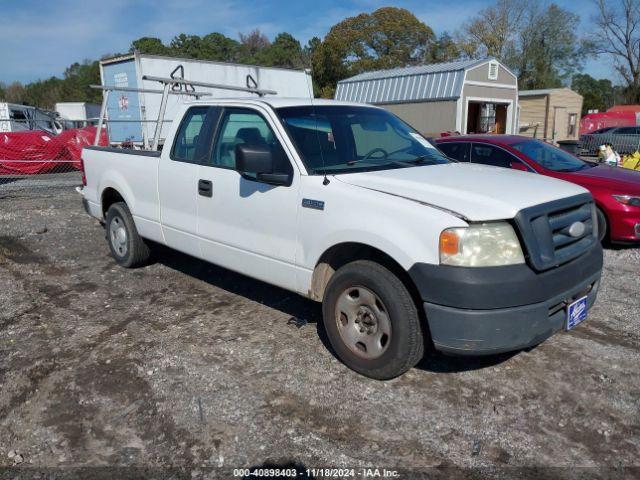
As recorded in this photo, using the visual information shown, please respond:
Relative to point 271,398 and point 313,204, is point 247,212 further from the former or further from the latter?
point 271,398

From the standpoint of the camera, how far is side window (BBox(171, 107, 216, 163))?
15.8ft

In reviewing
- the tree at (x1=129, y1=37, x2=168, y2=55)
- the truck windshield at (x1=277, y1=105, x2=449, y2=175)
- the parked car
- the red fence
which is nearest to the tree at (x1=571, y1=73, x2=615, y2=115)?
the parked car

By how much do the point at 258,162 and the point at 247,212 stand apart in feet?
1.96

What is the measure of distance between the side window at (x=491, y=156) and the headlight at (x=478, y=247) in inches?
186

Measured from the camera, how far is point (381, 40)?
2141 inches

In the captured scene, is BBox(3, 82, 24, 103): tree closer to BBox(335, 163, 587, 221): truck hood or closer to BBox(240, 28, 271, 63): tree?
BBox(240, 28, 271, 63): tree

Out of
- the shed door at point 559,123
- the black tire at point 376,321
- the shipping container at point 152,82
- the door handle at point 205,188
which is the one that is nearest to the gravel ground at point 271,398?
the black tire at point 376,321

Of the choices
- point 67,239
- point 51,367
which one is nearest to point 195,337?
point 51,367

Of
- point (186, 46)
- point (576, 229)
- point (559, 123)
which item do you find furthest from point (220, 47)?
point (576, 229)

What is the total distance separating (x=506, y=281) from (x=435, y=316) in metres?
0.46

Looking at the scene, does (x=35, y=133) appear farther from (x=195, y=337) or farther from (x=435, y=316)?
(x=435, y=316)

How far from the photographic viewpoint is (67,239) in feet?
25.9

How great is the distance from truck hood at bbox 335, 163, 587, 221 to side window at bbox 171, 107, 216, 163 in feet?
5.21

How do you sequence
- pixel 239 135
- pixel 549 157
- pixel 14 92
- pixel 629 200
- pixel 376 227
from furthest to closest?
pixel 14 92
pixel 549 157
pixel 629 200
pixel 239 135
pixel 376 227
